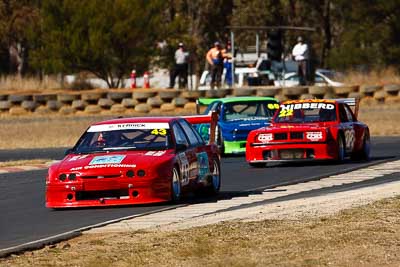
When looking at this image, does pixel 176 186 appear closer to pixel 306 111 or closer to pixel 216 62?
pixel 306 111

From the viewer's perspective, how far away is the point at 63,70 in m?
46.5

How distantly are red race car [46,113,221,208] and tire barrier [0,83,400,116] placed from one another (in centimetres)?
2223

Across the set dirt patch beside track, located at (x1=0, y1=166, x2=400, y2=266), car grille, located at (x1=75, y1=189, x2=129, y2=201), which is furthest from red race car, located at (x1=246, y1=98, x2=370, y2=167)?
dirt patch beside track, located at (x1=0, y1=166, x2=400, y2=266)

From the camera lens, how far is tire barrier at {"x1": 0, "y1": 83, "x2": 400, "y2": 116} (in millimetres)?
38562

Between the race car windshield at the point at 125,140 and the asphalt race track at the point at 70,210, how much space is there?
32.6 inches

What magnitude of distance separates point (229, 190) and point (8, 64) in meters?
56.9

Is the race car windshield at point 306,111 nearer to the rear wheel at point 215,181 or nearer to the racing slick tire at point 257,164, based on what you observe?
→ the racing slick tire at point 257,164

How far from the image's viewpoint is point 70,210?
586 inches

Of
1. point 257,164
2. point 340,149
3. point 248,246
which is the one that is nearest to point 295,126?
point 340,149

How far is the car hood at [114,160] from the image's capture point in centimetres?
1469

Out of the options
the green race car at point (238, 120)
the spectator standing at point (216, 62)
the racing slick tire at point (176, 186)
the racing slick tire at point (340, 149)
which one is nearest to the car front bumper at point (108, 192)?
the racing slick tire at point (176, 186)

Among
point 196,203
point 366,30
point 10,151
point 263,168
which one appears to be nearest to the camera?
point 196,203

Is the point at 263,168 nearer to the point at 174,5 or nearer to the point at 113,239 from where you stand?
the point at 113,239

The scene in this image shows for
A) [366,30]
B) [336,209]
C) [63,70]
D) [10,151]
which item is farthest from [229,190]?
[366,30]
